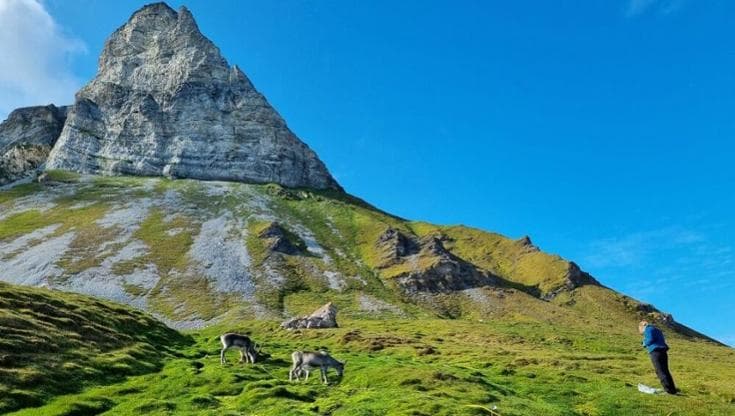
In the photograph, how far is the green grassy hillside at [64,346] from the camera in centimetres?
2948

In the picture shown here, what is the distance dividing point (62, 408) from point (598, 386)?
108 feet

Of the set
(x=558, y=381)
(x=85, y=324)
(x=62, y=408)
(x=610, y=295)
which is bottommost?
(x=62, y=408)

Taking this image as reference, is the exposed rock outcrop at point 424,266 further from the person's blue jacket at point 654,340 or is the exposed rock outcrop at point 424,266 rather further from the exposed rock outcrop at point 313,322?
the person's blue jacket at point 654,340

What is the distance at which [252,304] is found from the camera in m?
118

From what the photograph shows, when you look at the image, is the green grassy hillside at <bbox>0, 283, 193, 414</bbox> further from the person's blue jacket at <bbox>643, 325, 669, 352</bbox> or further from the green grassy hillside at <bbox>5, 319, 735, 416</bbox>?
the person's blue jacket at <bbox>643, 325, 669, 352</bbox>

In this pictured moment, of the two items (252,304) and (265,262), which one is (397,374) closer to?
(252,304)

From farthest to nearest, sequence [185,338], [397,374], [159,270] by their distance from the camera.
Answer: [159,270], [185,338], [397,374]

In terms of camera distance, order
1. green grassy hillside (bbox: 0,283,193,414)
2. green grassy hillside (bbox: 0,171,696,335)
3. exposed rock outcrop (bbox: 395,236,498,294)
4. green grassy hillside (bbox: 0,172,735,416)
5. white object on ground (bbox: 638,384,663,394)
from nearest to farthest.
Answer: green grassy hillside (bbox: 0,283,193,414)
green grassy hillside (bbox: 0,172,735,416)
white object on ground (bbox: 638,384,663,394)
green grassy hillside (bbox: 0,171,696,335)
exposed rock outcrop (bbox: 395,236,498,294)

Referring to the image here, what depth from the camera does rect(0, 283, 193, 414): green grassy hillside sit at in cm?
2948

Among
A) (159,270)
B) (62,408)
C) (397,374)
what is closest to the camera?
(62,408)

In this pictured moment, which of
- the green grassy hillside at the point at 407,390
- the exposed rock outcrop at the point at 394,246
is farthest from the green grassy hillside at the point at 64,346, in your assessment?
the exposed rock outcrop at the point at 394,246

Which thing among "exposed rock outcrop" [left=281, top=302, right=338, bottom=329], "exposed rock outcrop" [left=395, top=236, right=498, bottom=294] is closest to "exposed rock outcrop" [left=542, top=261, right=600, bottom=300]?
"exposed rock outcrop" [left=395, top=236, right=498, bottom=294]

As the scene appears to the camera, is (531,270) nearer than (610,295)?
No

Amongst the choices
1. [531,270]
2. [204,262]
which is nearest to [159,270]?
[204,262]
